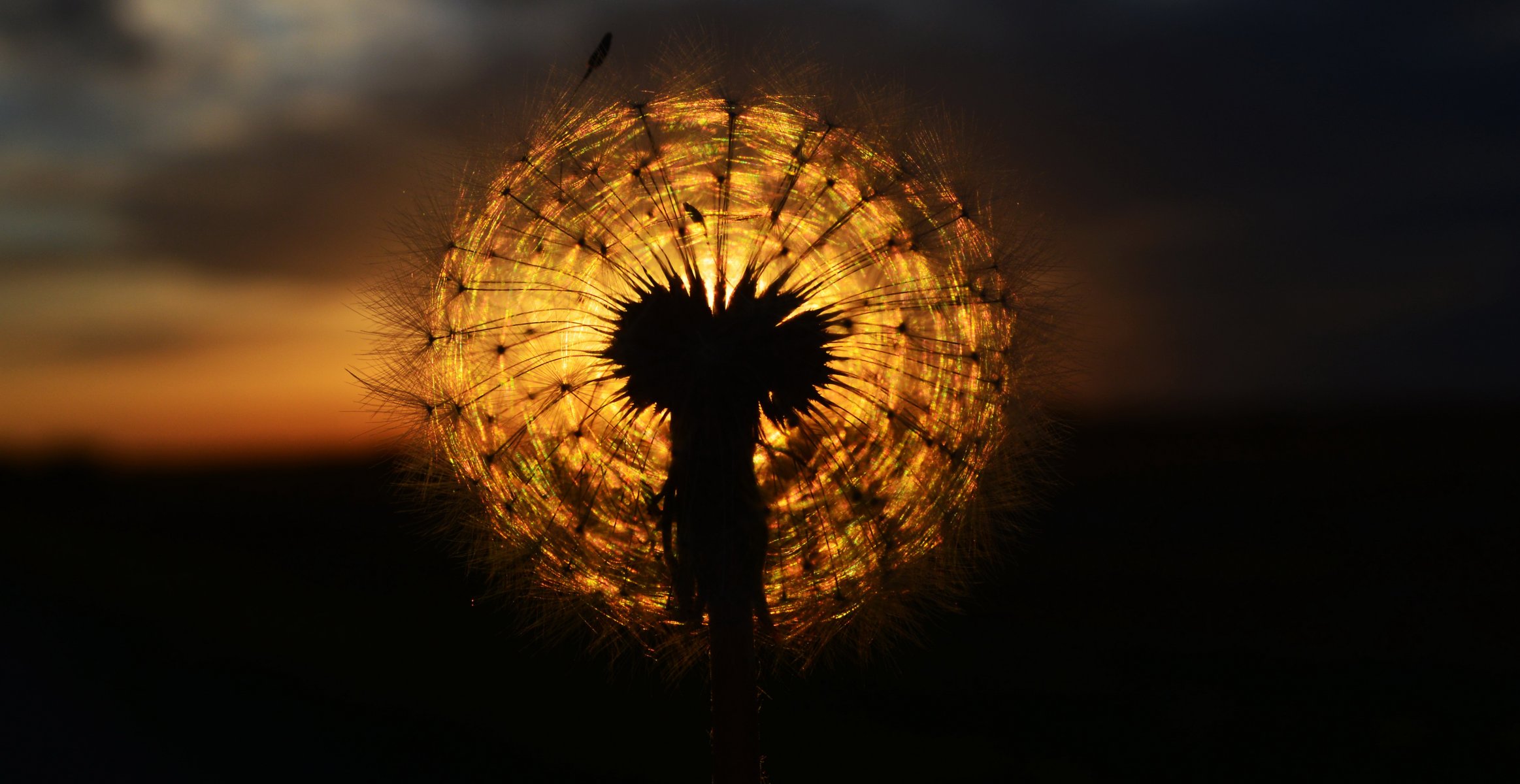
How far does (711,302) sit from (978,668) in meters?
5.85

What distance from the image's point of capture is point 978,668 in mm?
7734

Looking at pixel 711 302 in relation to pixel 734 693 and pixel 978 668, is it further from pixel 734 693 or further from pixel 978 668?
pixel 978 668

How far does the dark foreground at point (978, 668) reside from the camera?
6270mm

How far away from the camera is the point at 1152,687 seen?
24.2 feet

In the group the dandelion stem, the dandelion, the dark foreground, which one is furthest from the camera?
the dark foreground

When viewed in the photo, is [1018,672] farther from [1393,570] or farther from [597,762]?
[1393,570]

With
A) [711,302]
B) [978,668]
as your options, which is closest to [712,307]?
[711,302]

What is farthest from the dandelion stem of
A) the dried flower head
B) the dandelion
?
the dried flower head

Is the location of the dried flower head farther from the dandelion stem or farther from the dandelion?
the dandelion stem

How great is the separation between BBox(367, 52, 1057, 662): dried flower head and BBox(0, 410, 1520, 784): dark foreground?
39 centimetres

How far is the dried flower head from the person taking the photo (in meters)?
3.20

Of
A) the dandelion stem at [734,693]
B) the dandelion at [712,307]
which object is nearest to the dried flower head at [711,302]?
the dandelion at [712,307]

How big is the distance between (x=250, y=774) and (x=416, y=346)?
6.82 m

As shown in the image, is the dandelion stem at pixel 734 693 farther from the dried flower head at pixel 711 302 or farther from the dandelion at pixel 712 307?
the dried flower head at pixel 711 302
